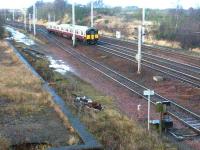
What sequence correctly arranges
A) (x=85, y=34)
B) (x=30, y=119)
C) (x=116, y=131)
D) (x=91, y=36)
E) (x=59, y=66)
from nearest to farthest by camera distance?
1. (x=116, y=131)
2. (x=30, y=119)
3. (x=59, y=66)
4. (x=85, y=34)
5. (x=91, y=36)

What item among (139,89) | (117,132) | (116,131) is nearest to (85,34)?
(139,89)

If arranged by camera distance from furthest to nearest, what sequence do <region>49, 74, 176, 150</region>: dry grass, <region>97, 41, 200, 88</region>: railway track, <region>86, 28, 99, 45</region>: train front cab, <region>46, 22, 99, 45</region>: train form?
1. <region>46, 22, 99, 45</region>: train
2. <region>86, 28, 99, 45</region>: train front cab
3. <region>97, 41, 200, 88</region>: railway track
4. <region>49, 74, 176, 150</region>: dry grass

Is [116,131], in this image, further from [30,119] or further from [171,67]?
[171,67]

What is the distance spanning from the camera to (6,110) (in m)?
14.9

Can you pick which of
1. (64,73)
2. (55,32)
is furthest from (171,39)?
(64,73)

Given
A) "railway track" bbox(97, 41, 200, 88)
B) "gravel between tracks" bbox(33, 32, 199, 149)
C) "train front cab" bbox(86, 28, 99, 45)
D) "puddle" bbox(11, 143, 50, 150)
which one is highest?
"train front cab" bbox(86, 28, 99, 45)

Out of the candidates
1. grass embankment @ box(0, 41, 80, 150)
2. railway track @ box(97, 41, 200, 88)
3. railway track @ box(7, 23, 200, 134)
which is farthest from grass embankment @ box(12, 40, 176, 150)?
railway track @ box(97, 41, 200, 88)

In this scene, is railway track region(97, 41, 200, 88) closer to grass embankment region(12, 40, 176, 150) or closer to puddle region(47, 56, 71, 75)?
puddle region(47, 56, 71, 75)

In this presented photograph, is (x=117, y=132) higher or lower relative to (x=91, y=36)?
lower

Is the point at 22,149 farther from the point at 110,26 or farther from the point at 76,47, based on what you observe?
the point at 110,26

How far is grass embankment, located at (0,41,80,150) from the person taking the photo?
37.4 ft

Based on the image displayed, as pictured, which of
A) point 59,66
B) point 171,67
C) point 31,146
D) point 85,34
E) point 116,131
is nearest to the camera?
point 31,146

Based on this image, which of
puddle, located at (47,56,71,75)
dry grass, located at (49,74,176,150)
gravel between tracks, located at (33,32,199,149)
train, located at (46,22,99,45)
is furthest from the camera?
train, located at (46,22,99,45)

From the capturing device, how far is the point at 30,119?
45.4ft
